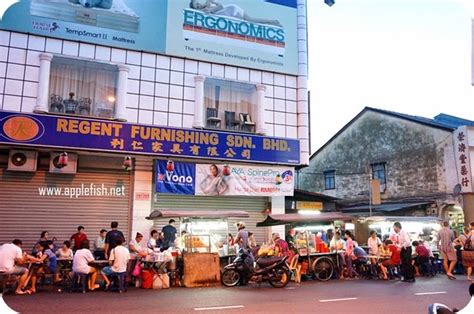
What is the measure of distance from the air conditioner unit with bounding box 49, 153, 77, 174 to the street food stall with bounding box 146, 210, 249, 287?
9.79ft

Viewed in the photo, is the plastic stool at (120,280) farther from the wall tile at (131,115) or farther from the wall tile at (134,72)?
the wall tile at (134,72)

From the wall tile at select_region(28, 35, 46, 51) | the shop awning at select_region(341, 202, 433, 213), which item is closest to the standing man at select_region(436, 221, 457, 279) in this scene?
the shop awning at select_region(341, 202, 433, 213)

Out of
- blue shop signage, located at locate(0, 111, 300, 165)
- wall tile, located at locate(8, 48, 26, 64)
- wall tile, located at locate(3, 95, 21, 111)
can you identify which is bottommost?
blue shop signage, located at locate(0, 111, 300, 165)

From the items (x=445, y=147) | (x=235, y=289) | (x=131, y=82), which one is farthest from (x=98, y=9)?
(x=445, y=147)

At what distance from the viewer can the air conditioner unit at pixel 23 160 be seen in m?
14.0

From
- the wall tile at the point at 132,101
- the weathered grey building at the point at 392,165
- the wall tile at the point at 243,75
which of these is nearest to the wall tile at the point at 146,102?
the wall tile at the point at 132,101

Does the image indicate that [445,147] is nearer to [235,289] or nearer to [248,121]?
[248,121]

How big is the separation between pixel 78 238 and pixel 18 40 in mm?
6652

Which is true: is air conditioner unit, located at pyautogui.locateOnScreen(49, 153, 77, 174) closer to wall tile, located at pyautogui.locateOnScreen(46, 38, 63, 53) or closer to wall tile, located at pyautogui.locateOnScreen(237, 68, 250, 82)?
wall tile, located at pyautogui.locateOnScreen(46, 38, 63, 53)

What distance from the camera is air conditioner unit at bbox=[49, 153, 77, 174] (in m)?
14.4

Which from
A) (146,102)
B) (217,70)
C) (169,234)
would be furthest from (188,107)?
(169,234)

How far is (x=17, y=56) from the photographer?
1428 cm

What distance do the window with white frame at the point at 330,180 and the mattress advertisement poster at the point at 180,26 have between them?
13.2 metres

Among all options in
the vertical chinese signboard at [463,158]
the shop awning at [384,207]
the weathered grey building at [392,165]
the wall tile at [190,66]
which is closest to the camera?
the wall tile at [190,66]
